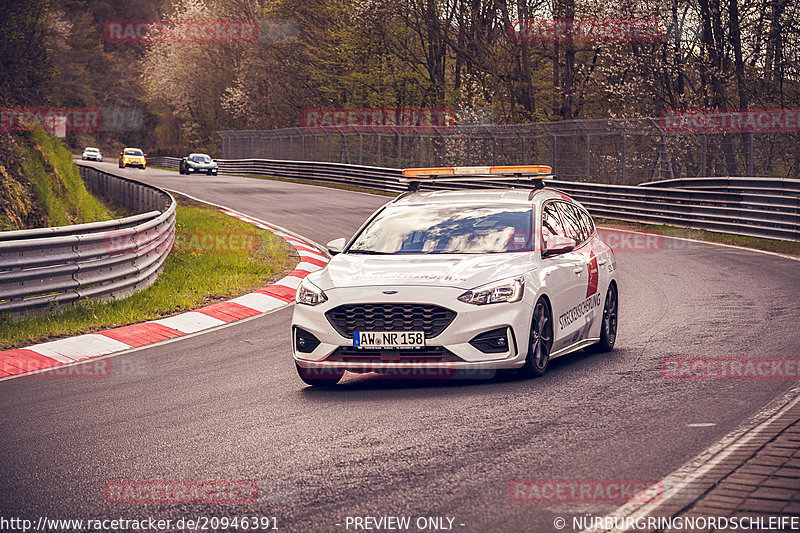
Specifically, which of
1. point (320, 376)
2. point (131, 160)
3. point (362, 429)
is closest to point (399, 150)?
point (131, 160)

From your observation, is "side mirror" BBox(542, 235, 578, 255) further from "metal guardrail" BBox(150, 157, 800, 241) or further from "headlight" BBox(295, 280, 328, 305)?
"metal guardrail" BBox(150, 157, 800, 241)

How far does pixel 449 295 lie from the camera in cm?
802

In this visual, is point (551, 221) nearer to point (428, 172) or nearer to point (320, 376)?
point (428, 172)

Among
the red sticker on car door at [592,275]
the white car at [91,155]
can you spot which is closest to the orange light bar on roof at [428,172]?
the red sticker on car door at [592,275]

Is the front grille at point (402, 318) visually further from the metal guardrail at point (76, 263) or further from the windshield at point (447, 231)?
the metal guardrail at point (76, 263)

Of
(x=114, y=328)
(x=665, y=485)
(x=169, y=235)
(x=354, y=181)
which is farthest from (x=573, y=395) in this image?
(x=354, y=181)

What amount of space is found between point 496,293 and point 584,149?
2532cm

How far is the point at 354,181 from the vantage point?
147 ft

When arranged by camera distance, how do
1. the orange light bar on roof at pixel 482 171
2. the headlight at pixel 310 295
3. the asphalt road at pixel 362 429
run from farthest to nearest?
the orange light bar on roof at pixel 482 171
the headlight at pixel 310 295
the asphalt road at pixel 362 429

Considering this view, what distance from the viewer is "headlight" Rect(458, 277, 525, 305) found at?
26.4ft

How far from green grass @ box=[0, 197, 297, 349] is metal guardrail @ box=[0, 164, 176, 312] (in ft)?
0.59

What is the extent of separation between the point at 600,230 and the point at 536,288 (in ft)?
59.0

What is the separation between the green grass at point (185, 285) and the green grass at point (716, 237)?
30.8ft

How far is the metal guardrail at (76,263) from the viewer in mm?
11281
